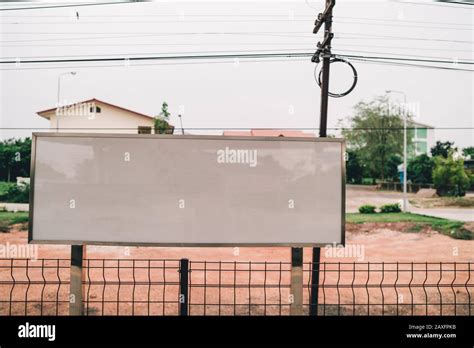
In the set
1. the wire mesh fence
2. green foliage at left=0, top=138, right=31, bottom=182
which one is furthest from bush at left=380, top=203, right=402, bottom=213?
green foliage at left=0, top=138, right=31, bottom=182

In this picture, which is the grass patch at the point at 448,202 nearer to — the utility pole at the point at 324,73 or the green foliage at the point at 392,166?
the green foliage at the point at 392,166

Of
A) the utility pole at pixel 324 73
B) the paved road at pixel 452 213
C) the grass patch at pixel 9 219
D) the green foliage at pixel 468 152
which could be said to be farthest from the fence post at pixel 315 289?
the green foliage at pixel 468 152

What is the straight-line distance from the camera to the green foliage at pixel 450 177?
2014 centimetres

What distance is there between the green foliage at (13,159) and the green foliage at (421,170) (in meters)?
29.2

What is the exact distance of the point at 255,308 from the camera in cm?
476

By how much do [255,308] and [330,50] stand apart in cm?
413

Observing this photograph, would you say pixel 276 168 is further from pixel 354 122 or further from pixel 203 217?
pixel 354 122

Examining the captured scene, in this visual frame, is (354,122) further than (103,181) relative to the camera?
Yes

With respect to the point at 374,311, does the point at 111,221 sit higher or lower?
higher

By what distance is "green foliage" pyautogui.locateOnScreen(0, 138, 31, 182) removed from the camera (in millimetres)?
9453

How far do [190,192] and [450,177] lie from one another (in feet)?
75.8

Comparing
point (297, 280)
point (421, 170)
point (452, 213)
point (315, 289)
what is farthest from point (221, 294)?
point (421, 170)
